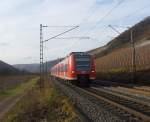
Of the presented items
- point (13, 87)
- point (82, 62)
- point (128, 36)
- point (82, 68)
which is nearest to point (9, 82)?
point (13, 87)

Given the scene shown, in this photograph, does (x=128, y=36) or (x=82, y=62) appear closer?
(x=82, y=62)

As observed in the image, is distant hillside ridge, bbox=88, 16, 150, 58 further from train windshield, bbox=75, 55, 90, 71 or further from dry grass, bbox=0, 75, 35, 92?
train windshield, bbox=75, 55, 90, 71

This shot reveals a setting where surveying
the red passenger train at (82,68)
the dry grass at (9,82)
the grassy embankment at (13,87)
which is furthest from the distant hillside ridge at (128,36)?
the red passenger train at (82,68)

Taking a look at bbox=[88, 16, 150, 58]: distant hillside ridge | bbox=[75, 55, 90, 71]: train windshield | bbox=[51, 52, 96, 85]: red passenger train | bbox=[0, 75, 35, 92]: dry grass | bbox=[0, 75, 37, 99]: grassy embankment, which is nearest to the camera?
bbox=[51, 52, 96, 85]: red passenger train

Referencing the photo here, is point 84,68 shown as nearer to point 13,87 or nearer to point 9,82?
point 13,87

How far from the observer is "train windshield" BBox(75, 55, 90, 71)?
40781 millimetres

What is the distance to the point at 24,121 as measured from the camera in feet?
65.7

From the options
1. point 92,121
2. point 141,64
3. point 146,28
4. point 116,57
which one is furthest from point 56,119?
point 146,28

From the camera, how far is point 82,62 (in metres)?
41.1

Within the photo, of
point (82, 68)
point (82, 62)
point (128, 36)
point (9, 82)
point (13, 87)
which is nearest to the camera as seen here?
point (82, 68)

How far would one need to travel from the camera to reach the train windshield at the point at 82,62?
4078 cm

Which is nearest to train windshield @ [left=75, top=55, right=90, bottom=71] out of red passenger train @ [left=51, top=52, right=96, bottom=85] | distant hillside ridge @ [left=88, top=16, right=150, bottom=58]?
red passenger train @ [left=51, top=52, right=96, bottom=85]

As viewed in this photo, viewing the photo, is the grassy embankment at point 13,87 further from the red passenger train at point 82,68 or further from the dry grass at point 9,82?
the red passenger train at point 82,68

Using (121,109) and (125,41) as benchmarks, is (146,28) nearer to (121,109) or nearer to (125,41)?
(125,41)
